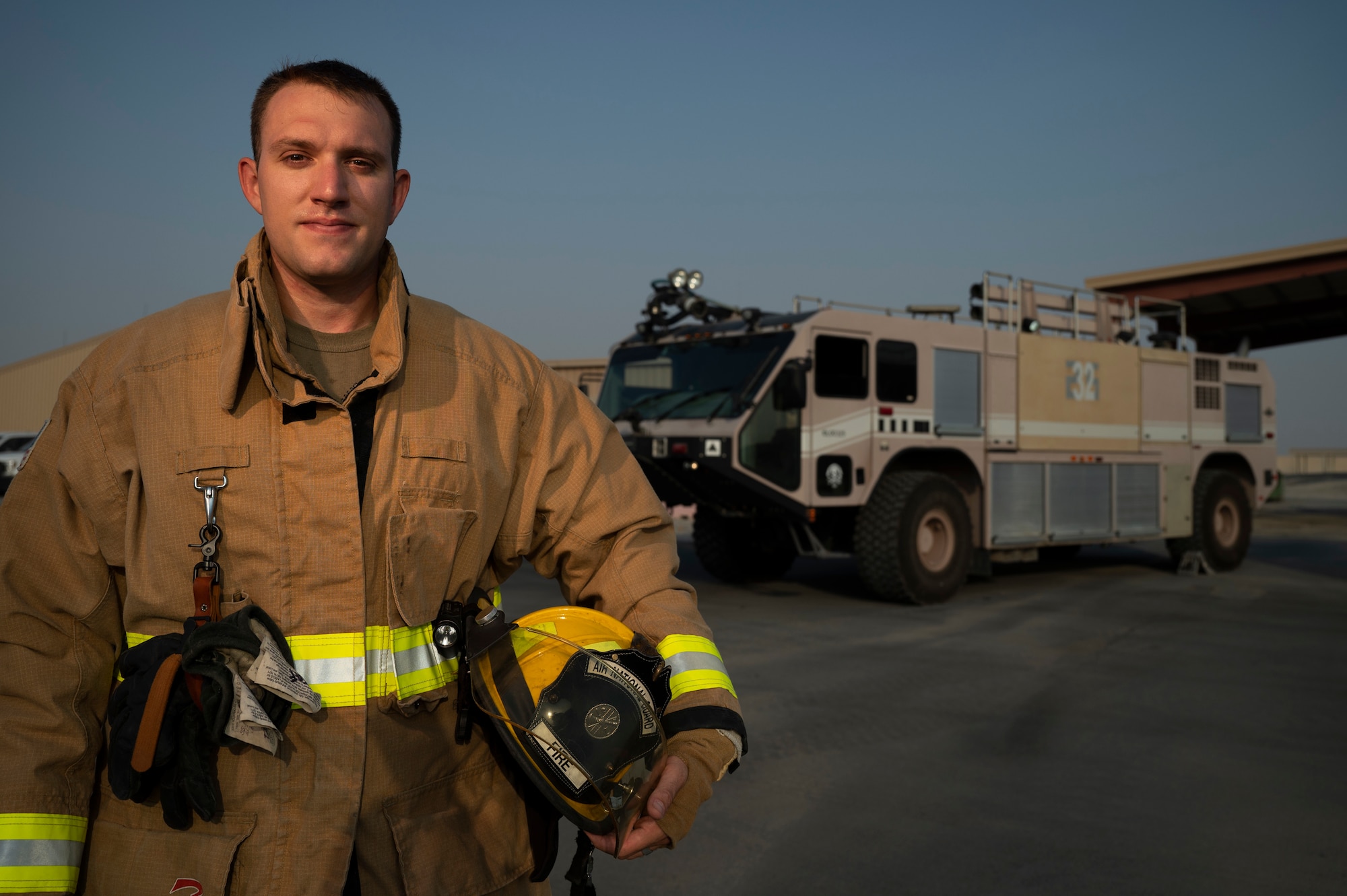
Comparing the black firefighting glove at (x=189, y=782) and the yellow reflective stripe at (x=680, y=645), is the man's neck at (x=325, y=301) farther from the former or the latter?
the yellow reflective stripe at (x=680, y=645)

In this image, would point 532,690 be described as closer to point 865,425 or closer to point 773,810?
point 773,810

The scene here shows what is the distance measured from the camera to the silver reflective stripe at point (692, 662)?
1.78 m

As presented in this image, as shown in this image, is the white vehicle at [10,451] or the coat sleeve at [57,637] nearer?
the coat sleeve at [57,637]

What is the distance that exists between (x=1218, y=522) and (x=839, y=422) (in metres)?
6.23

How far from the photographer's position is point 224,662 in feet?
4.94

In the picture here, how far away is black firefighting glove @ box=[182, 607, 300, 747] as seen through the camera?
1475 mm

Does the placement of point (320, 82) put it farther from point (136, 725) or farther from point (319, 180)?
point (136, 725)

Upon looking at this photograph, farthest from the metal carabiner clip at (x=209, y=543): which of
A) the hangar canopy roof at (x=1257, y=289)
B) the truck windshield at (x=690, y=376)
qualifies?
the hangar canopy roof at (x=1257, y=289)

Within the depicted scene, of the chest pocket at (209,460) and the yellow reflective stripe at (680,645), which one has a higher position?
the chest pocket at (209,460)

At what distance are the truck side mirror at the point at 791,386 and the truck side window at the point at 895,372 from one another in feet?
2.93

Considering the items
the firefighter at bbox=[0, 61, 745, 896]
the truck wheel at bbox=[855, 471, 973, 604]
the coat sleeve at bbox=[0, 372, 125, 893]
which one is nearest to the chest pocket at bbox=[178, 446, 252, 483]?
the firefighter at bbox=[0, 61, 745, 896]

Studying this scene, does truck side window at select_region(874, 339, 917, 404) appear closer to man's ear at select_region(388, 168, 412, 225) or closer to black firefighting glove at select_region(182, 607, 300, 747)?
man's ear at select_region(388, 168, 412, 225)

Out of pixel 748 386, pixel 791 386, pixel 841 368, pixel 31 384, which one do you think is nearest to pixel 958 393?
pixel 841 368

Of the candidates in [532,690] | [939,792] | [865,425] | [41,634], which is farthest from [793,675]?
[41,634]
